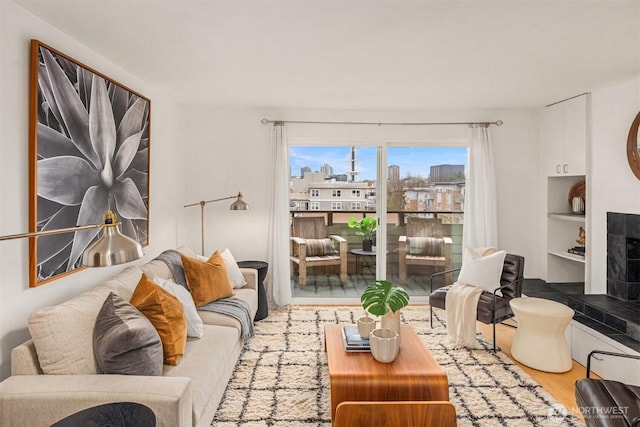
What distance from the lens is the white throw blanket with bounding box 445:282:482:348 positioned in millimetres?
3727

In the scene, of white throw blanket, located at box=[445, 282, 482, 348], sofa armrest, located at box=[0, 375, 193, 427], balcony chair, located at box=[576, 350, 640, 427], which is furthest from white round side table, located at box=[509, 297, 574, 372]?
sofa armrest, located at box=[0, 375, 193, 427]

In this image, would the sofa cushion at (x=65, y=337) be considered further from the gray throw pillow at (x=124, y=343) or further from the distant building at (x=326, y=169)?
the distant building at (x=326, y=169)

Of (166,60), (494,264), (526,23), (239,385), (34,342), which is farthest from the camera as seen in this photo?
(494,264)

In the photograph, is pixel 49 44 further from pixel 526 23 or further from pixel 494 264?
pixel 494 264

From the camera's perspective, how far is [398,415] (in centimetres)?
209

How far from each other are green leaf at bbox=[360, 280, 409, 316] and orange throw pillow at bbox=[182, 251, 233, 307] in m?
1.37

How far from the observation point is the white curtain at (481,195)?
4984 mm

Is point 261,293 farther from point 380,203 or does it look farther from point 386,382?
point 386,382

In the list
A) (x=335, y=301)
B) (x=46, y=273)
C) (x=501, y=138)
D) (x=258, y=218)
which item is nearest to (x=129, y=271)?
(x=46, y=273)

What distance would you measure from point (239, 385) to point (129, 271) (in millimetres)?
1174

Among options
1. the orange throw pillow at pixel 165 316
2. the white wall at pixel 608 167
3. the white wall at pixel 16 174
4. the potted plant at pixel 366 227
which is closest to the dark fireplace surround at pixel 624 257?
the white wall at pixel 608 167

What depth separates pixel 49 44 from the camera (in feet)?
8.16

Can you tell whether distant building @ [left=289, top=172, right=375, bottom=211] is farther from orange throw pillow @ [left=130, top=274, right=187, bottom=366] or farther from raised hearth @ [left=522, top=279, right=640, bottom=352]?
orange throw pillow @ [left=130, top=274, right=187, bottom=366]

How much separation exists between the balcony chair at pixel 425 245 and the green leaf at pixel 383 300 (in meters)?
2.41
